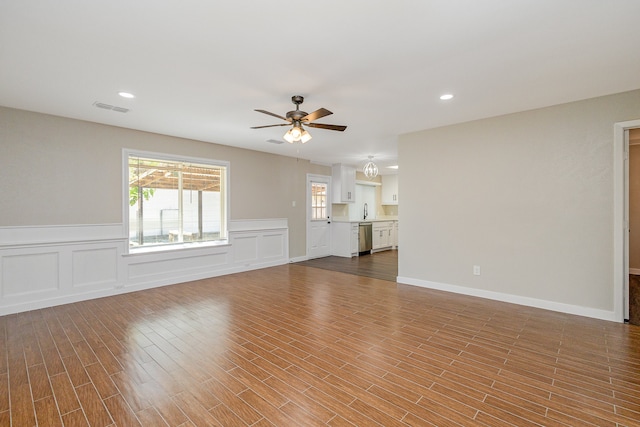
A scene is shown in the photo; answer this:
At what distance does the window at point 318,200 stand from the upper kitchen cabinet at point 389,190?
2923mm

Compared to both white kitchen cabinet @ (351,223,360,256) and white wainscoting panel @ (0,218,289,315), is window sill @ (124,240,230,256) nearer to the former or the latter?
white wainscoting panel @ (0,218,289,315)

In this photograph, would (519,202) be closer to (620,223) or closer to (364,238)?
(620,223)

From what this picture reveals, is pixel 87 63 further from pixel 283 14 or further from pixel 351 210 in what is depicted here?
pixel 351 210

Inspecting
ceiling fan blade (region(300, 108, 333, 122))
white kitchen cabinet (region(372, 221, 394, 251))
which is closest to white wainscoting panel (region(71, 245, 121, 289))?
ceiling fan blade (region(300, 108, 333, 122))

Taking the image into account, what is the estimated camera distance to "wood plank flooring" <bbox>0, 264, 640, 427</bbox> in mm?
1890

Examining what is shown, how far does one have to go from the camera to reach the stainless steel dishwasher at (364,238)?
8.30 meters

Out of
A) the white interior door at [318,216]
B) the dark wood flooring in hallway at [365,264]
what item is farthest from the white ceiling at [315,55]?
the white interior door at [318,216]

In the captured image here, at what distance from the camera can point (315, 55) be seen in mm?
2508

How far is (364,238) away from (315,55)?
643 cm

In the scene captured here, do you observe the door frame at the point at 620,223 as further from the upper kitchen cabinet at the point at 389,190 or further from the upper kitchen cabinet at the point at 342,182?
the upper kitchen cabinet at the point at 389,190

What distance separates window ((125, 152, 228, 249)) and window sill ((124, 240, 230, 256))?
6 centimetres

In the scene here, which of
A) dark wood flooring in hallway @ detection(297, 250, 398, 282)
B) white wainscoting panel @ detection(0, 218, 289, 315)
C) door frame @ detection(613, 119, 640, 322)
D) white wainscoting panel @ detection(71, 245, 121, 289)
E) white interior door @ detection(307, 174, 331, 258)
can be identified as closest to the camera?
door frame @ detection(613, 119, 640, 322)

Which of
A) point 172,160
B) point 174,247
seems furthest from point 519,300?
point 172,160

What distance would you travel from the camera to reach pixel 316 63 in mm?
2639
